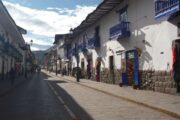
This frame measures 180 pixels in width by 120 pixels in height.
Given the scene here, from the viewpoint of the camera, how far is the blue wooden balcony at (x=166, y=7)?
16359 millimetres

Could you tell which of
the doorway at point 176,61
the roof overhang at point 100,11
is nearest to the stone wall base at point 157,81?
the doorway at point 176,61

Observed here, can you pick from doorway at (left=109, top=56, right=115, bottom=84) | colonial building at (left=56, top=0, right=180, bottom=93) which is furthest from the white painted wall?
doorway at (left=109, top=56, right=115, bottom=84)

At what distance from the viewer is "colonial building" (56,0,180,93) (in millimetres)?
18000

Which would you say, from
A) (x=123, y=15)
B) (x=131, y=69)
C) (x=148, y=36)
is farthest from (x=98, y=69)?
(x=148, y=36)

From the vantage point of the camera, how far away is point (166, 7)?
1750 centimetres

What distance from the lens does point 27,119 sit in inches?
408

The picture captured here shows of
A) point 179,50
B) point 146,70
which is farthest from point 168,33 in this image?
point 146,70

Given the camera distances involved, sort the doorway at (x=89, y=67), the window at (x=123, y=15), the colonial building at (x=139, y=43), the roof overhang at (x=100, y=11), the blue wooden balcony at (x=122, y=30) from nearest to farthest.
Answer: the colonial building at (x=139, y=43) < the blue wooden balcony at (x=122, y=30) < the window at (x=123, y=15) < the roof overhang at (x=100, y=11) < the doorway at (x=89, y=67)

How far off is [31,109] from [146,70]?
10.8 metres

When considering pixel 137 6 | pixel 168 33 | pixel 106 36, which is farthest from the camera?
pixel 106 36

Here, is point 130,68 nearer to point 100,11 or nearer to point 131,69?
point 131,69

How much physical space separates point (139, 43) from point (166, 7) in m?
6.08

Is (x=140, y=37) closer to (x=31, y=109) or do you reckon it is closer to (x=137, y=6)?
(x=137, y=6)

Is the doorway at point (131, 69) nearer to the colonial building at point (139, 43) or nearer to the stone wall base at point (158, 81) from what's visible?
the colonial building at point (139, 43)
